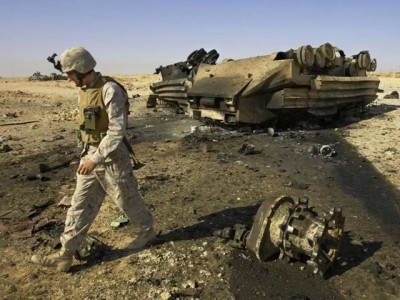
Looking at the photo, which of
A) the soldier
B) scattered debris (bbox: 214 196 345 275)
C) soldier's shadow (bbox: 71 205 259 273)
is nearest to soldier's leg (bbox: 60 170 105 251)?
the soldier

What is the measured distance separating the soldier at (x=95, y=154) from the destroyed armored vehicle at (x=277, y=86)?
538cm

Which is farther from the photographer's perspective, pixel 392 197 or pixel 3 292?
pixel 392 197

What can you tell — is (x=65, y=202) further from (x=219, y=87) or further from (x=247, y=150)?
(x=219, y=87)

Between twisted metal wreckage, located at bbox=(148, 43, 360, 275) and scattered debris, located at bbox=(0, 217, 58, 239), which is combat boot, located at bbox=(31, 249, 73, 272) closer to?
scattered debris, located at bbox=(0, 217, 58, 239)

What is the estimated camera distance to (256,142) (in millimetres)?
8820

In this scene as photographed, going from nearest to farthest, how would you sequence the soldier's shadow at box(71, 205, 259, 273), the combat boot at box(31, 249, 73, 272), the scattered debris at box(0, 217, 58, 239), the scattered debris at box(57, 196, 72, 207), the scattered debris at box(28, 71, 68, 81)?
the combat boot at box(31, 249, 73, 272) → the soldier's shadow at box(71, 205, 259, 273) → the scattered debris at box(0, 217, 58, 239) → the scattered debris at box(57, 196, 72, 207) → the scattered debris at box(28, 71, 68, 81)

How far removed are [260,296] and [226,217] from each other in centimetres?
152

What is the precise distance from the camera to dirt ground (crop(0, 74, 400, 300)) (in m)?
3.53

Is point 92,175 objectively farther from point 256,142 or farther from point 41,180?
point 256,142

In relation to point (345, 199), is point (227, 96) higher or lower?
higher

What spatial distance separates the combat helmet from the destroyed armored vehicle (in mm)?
5516

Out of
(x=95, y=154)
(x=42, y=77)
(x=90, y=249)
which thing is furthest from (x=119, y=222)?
(x=42, y=77)

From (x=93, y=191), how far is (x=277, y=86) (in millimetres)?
6157

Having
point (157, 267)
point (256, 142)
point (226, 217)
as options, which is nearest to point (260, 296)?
point (157, 267)
